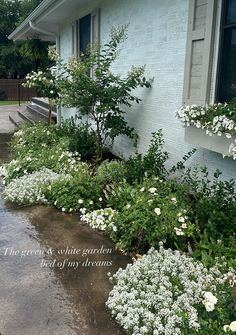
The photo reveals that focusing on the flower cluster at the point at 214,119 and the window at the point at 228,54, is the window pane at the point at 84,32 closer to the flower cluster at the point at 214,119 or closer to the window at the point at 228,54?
the window at the point at 228,54

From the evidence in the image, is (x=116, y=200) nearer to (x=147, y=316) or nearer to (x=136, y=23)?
(x=147, y=316)

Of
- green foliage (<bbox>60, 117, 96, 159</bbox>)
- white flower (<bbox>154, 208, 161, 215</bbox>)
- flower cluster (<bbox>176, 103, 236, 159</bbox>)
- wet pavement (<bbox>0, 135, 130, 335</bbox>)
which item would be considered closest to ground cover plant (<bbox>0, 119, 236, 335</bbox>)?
white flower (<bbox>154, 208, 161, 215</bbox>)

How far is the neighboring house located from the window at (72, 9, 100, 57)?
0.06ft

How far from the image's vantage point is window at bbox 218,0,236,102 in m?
3.65

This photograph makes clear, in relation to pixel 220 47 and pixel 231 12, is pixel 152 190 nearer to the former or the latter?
pixel 220 47

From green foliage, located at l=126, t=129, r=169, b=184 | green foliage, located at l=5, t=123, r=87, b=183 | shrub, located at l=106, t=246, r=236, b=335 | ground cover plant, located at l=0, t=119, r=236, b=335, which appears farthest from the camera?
green foliage, located at l=5, t=123, r=87, b=183

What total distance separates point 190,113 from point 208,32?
0.82 meters

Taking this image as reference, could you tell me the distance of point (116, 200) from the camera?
430 cm

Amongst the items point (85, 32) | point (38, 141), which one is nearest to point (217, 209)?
point (38, 141)

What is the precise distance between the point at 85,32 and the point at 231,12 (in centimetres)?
486

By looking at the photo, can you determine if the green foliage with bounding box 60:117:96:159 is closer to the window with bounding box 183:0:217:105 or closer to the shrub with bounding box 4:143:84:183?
the shrub with bounding box 4:143:84:183

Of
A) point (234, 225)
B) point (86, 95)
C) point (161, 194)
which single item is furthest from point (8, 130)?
point (234, 225)

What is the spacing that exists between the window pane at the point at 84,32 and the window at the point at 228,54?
4.39 meters

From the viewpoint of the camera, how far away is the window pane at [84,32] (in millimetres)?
7733
